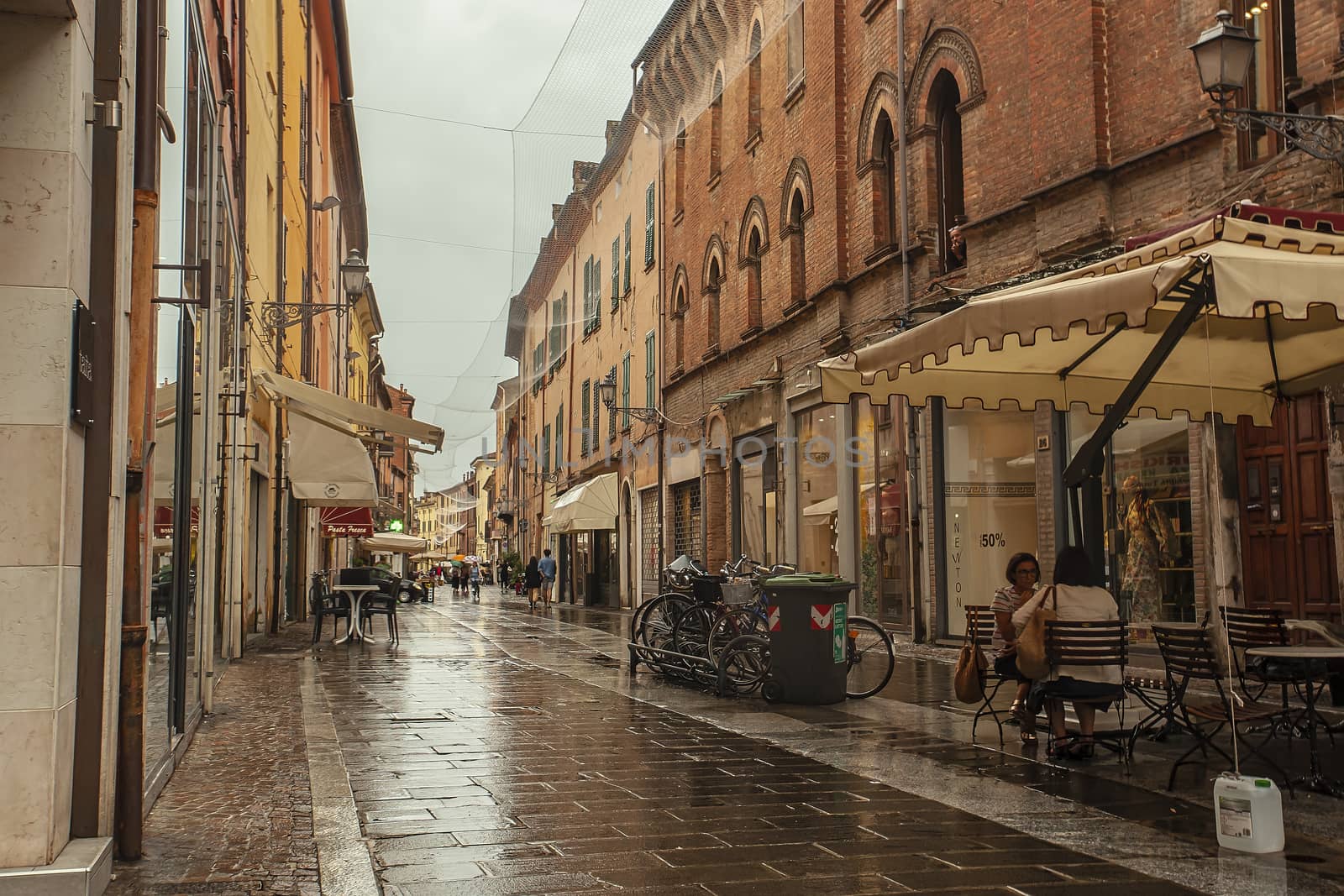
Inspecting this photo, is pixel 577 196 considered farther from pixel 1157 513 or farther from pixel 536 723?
pixel 536 723

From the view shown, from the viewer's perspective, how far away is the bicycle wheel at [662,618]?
1298cm

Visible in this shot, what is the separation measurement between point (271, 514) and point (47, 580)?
1562 centimetres

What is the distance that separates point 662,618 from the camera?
13375 mm

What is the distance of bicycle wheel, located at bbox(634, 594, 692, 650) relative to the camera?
12984 millimetres

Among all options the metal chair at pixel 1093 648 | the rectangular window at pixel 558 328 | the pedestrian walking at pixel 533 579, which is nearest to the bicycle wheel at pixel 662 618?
Answer: the metal chair at pixel 1093 648

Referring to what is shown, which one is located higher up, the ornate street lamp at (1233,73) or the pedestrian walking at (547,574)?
the ornate street lamp at (1233,73)

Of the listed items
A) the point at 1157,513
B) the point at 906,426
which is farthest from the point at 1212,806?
the point at 906,426

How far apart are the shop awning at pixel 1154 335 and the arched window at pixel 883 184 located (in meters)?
9.08

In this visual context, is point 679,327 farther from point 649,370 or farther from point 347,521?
point 347,521

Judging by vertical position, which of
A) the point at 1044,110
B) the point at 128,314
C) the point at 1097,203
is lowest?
the point at 128,314

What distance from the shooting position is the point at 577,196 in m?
34.9

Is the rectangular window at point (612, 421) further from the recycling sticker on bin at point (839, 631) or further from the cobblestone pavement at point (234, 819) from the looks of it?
the cobblestone pavement at point (234, 819)

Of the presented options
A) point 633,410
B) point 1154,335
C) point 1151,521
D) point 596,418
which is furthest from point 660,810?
point 596,418

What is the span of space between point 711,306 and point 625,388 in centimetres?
839
